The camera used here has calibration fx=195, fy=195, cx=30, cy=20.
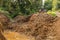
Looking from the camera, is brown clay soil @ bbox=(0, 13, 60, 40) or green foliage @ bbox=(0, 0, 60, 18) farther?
green foliage @ bbox=(0, 0, 60, 18)

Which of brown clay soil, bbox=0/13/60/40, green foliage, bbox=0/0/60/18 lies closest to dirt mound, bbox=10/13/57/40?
brown clay soil, bbox=0/13/60/40

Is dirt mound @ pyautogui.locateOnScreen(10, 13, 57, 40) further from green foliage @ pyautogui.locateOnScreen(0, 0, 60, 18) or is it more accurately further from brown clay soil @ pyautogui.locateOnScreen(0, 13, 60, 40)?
green foliage @ pyautogui.locateOnScreen(0, 0, 60, 18)

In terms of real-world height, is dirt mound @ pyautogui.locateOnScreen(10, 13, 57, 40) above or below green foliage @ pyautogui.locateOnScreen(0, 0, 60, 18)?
below

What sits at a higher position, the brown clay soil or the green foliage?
the green foliage

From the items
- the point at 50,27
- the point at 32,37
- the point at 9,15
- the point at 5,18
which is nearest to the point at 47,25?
the point at 50,27

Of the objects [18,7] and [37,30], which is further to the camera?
[18,7]

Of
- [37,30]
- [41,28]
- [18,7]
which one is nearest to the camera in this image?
[41,28]

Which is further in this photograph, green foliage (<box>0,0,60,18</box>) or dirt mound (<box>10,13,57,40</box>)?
green foliage (<box>0,0,60,18</box>)

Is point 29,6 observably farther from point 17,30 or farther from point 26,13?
point 17,30

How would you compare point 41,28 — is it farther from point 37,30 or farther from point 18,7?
point 18,7

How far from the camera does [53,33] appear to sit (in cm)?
1631

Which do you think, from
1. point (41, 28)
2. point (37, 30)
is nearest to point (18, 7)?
point (37, 30)

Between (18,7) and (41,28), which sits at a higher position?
(18,7)

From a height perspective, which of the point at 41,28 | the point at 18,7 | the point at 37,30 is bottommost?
the point at 37,30
